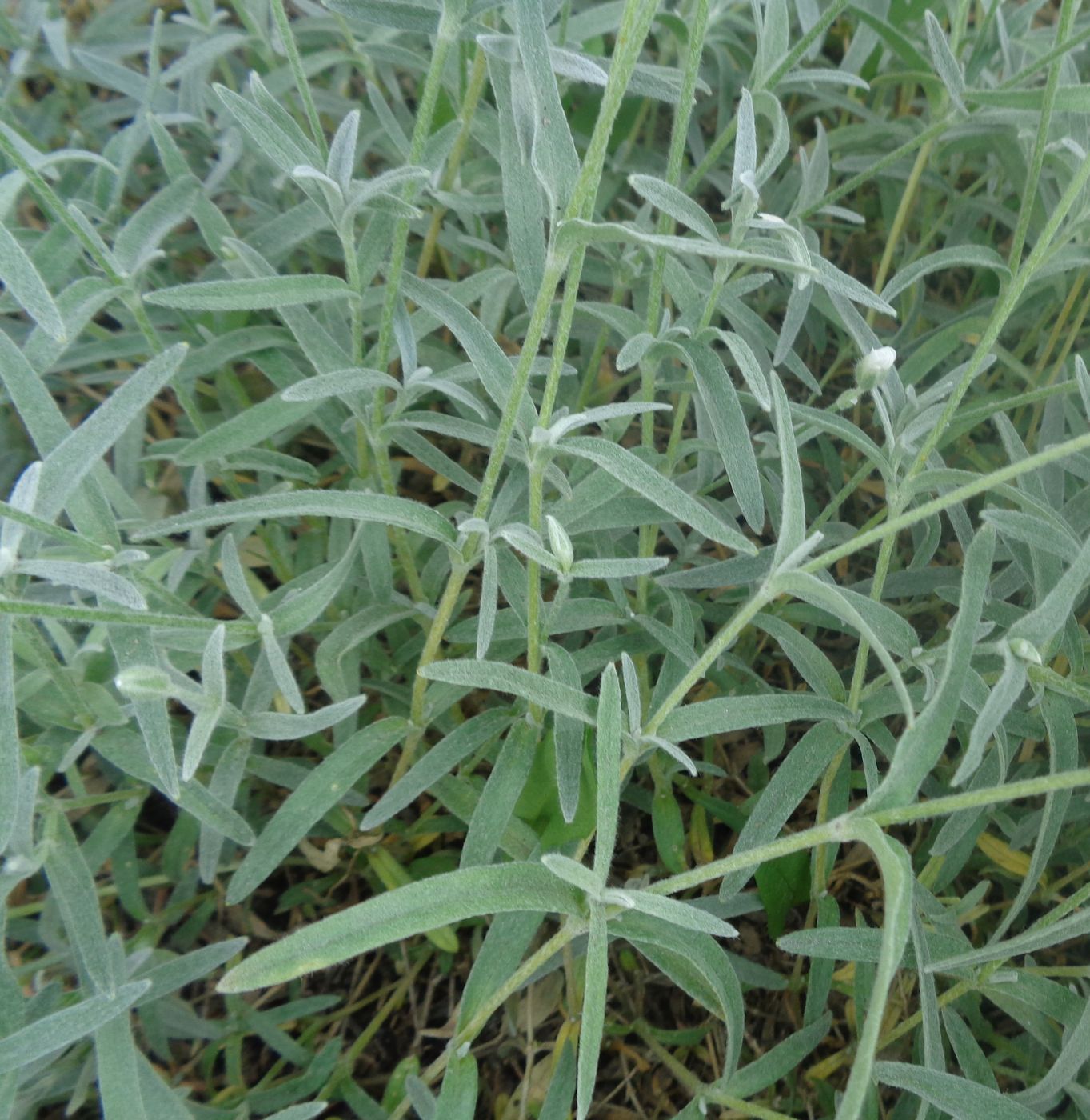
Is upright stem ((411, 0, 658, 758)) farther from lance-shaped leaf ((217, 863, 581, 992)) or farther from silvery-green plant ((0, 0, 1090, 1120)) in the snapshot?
lance-shaped leaf ((217, 863, 581, 992))

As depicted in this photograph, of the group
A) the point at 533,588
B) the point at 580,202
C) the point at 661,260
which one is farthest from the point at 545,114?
the point at 533,588

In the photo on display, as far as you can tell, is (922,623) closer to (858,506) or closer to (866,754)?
(858,506)

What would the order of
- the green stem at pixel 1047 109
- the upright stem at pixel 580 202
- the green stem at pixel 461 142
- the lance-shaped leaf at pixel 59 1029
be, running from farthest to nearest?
the green stem at pixel 461 142 → the green stem at pixel 1047 109 → the lance-shaped leaf at pixel 59 1029 → the upright stem at pixel 580 202

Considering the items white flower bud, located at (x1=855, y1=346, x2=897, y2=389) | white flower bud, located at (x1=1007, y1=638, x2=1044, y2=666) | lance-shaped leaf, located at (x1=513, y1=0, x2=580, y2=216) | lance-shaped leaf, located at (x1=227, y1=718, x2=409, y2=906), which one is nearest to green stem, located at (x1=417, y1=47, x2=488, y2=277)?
lance-shaped leaf, located at (x1=513, y1=0, x2=580, y2=216)

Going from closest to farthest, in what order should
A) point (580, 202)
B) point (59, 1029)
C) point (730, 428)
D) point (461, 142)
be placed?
point (580, 202)
point (59, 1029)
point (730, 428)
point (461, 142)

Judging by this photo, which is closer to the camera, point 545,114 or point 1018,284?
point 545,114

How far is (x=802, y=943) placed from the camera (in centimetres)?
82

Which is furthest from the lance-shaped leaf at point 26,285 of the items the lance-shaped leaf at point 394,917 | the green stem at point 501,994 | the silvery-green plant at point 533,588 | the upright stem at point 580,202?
the green stem at point 501,994

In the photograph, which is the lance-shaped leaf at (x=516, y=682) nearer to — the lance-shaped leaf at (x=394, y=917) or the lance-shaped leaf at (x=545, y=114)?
the lance-shaped leaf at (x=394, y=917)

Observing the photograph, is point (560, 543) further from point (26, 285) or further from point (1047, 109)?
point (1047, 109)

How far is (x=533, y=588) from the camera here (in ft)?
2.56

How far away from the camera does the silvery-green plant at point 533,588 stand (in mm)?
699

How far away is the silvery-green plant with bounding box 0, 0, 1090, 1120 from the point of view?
0.70m

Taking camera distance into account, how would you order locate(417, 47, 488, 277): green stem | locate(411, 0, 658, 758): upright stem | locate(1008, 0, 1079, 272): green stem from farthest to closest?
locate(417, 47, 488, 277): green stem < locate(1008, 0, 1079, 272): green stem < locate(411, 0, 658, 758): upright stem
